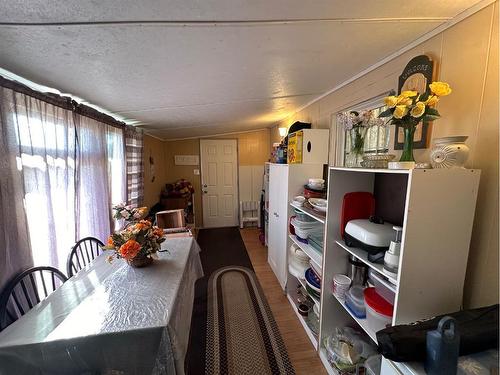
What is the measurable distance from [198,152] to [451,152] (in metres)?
4.38

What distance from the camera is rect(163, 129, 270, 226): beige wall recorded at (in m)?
4.64

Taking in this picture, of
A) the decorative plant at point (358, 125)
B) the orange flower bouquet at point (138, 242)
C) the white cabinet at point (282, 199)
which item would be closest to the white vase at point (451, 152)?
the decorative plant at point (358, 125)

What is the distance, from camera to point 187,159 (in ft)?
15.4

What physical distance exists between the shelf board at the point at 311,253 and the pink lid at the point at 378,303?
0.42 meters

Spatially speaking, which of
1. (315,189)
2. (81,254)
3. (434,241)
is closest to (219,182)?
(315,189)

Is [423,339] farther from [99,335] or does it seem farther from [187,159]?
[187,159]

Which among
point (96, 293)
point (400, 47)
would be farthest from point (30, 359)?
point (400, 47)

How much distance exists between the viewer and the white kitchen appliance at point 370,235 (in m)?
1.08

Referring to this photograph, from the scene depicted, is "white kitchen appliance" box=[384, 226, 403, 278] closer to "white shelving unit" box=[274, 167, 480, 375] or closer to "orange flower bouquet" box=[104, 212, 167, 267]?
"white shelving unit" box=[274, 167, 480, 375]

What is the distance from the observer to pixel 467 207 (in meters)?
0.87

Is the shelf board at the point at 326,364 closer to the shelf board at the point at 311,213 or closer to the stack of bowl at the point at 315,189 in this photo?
the shelf board at the point at 311,213

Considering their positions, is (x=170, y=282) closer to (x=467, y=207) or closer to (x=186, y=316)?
(x=186, y=316)

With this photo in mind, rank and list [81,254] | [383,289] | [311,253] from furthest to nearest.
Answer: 1. [311,253]
2. [81,254]
3. [383,289]

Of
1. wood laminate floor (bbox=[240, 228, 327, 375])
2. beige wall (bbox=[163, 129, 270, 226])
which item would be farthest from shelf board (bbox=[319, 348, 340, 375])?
beige wall (bbox=[163, 129, 270, 226])
